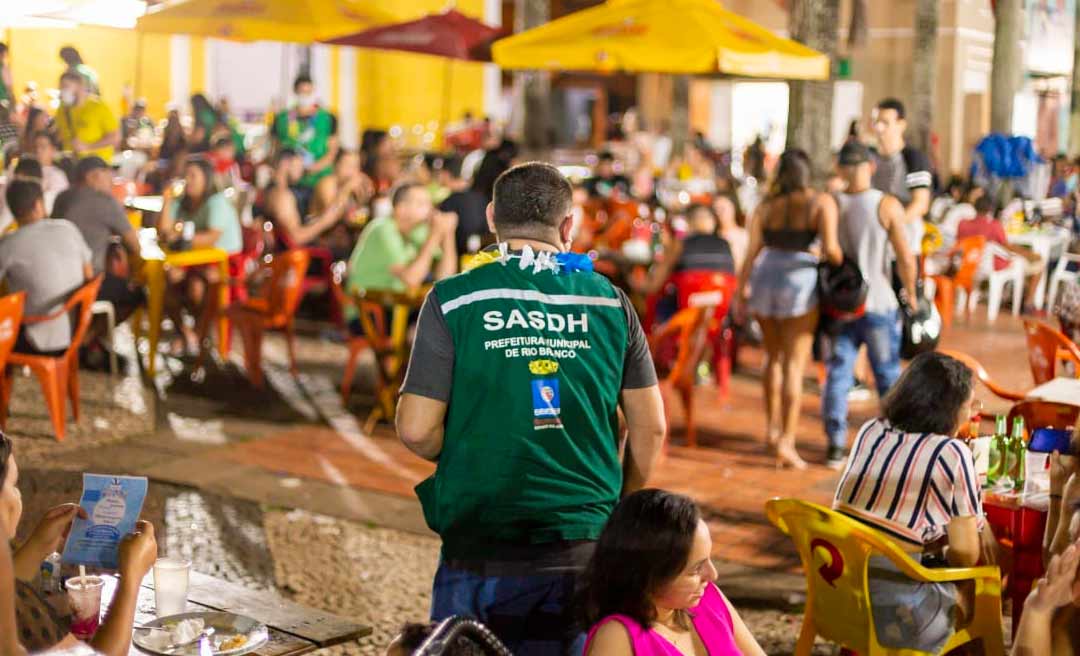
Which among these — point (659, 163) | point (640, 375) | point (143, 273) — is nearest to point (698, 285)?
point (143, 273)

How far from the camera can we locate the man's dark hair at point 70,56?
9336 mm

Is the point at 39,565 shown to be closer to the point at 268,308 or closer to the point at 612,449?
the point at 612,449

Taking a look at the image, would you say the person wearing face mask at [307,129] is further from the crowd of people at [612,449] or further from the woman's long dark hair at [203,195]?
the crowd of people at [612,449]

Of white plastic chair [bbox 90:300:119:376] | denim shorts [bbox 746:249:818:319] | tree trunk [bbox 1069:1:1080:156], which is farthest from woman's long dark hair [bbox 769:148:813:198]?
tree trunk [bbox 1069:1:1080:156]

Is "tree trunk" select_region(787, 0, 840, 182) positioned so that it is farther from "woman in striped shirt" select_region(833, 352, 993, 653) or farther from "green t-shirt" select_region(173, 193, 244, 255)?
"woman in striped shirt" select_region(833, 352, 993, 653)

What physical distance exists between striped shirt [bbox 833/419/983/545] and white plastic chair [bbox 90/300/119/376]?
5866 millimetres

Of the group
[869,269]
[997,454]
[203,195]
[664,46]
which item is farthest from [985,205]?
[997,454]

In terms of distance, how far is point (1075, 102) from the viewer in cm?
1293

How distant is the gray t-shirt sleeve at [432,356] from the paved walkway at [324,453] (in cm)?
260

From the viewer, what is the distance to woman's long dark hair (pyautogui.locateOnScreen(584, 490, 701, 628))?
2.77 m

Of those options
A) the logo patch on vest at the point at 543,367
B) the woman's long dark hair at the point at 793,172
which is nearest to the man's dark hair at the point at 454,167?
the woman's long dark hair at the point at 793,172

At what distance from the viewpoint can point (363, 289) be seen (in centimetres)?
798

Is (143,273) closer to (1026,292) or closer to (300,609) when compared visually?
(300,609)

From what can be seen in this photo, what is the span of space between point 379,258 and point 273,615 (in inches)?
193
